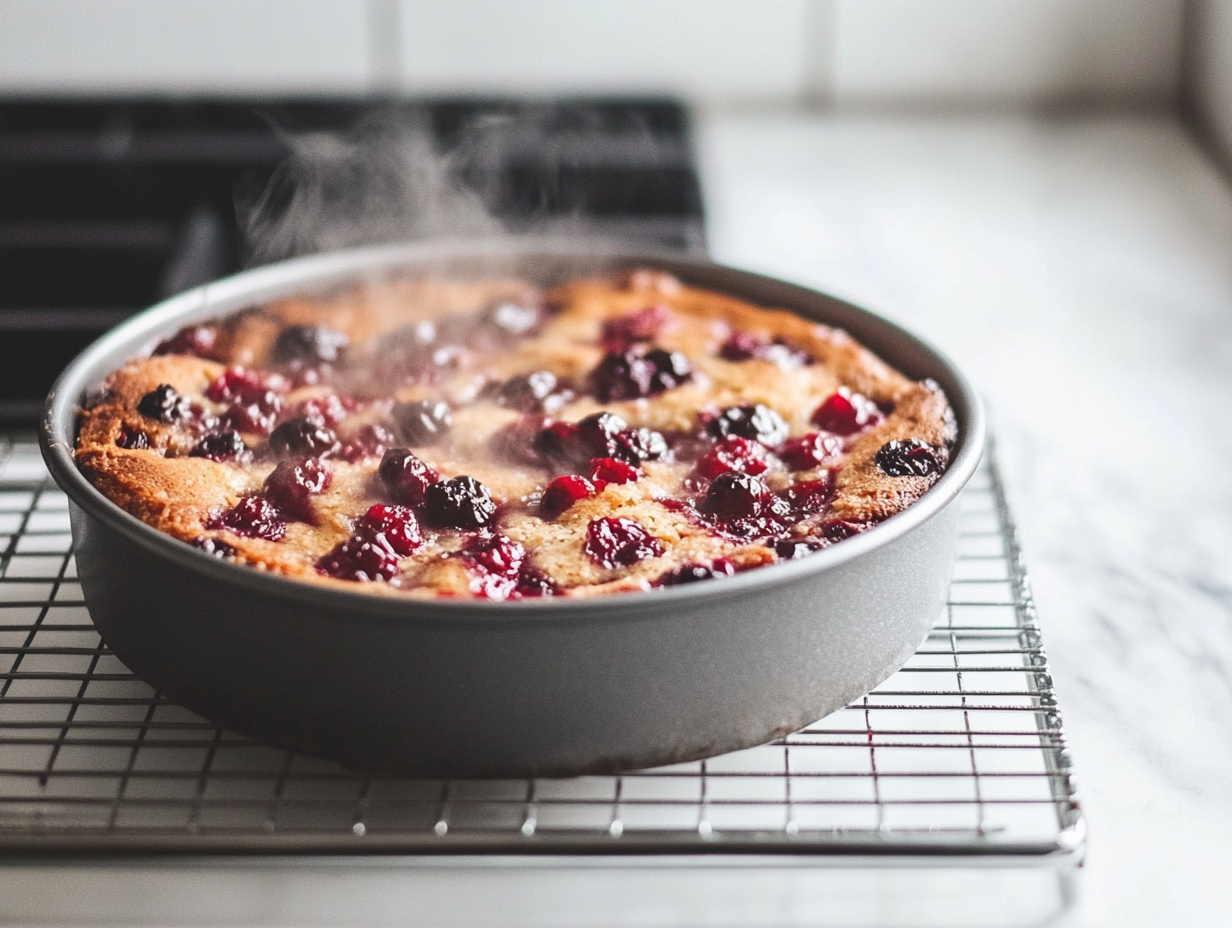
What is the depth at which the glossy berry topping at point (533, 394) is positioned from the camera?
1.82 metres

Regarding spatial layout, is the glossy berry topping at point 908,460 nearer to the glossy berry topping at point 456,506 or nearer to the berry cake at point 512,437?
the berry cake at point 512,437

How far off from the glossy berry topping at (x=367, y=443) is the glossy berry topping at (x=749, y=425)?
16.4 inches

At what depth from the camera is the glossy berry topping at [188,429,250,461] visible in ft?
5.47

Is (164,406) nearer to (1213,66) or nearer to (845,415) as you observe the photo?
(845,415)

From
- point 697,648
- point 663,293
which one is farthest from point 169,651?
point 663,293

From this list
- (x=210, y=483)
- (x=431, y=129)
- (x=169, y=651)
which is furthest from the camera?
(x=431, y=129)

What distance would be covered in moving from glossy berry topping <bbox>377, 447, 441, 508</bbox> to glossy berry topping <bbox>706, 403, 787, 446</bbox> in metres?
0.38

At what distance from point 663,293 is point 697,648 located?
95 centimetres

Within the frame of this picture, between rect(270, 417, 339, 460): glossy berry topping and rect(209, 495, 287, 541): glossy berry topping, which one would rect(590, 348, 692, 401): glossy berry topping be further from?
rect(209, 495, 287, 541): glossy berry topping

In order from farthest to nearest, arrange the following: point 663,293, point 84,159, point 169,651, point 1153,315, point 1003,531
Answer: point 84,159, point 1153,315, point 663,293, point 1003,531, point 169,651

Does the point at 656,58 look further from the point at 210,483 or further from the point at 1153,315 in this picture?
the point at 210,483

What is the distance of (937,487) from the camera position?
143 centimetres

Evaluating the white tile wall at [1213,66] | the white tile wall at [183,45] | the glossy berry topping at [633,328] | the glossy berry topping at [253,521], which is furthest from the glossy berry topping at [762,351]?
the white tile wall at [183,45]

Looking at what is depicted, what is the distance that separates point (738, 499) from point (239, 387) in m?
0.73
